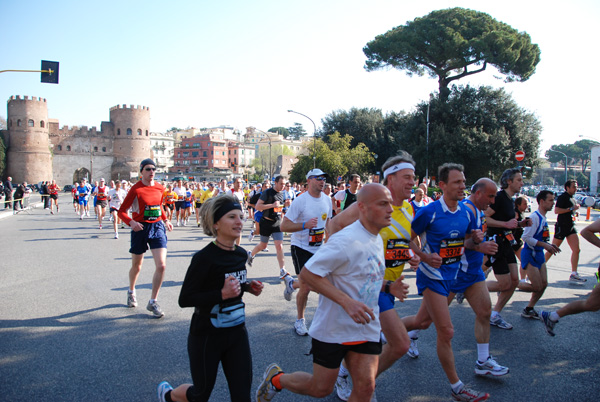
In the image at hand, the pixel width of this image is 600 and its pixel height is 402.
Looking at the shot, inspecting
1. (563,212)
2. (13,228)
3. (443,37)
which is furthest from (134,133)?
(563,212)

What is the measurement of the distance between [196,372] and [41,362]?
7.86 ft

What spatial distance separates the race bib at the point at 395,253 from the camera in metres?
3.56

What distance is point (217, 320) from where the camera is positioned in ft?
8.88

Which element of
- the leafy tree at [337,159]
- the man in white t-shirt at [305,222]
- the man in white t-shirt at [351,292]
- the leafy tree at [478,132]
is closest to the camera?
the man in white t-shirt at [351,292]

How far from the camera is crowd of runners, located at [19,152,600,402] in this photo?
2645mm

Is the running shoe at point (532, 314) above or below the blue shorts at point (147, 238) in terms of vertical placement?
below

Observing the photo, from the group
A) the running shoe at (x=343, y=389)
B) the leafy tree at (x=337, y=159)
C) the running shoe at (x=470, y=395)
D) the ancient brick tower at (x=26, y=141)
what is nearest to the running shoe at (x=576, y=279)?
the running shoe at (x=470, y=395)

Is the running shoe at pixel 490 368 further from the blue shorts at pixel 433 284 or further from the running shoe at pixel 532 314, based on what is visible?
the running shoe at pixel 532 314

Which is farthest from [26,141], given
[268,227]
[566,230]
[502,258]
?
[502,258]

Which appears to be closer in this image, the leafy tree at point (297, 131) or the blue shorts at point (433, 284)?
the blue shorts at point (433, 284)

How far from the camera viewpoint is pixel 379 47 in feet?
137

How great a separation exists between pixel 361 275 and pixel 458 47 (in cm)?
3899

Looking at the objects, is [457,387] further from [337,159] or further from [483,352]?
[337,159]

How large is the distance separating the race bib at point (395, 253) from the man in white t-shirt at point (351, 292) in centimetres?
84
